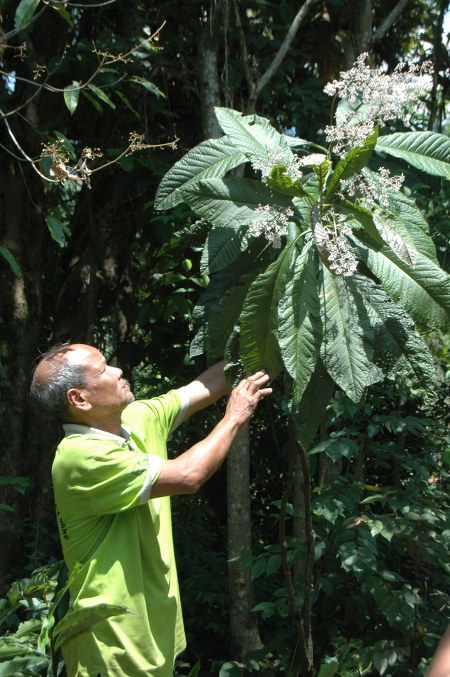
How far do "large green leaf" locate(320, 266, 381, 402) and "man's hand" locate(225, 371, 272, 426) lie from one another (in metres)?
0.22

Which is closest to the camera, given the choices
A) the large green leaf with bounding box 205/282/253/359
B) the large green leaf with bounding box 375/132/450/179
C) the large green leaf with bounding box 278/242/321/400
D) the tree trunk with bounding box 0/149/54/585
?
the large green leaf with bounding box 278/242/321/400

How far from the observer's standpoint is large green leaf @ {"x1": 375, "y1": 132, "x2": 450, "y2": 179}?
2033 mm

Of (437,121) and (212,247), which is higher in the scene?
(437,121)

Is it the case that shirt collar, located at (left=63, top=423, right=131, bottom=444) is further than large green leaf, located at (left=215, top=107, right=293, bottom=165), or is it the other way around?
shirt collar, located at (left=63, top=423, right=131, bottom=444)

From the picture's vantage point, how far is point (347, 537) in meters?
2.77

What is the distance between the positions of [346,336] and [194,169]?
1.90ft

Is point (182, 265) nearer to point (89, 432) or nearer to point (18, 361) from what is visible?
point (18, 361)

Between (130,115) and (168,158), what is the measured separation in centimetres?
55

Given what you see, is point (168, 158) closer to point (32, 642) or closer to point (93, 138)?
point (93, 138)

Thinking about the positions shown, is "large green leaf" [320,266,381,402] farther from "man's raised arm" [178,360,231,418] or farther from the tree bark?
the tree bark

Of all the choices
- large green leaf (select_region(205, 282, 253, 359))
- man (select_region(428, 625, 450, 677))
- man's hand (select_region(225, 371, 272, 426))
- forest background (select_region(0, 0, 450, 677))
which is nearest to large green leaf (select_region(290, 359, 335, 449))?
man's hand (select_region(225, 371, 272, 426))

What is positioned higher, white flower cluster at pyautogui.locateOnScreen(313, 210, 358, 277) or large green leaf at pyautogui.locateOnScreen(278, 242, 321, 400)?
white flower cluster at pyautogui.locateOnScreen(313, 210, 358, 277)

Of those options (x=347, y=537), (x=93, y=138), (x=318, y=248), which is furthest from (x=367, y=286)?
(x=93, y=138)

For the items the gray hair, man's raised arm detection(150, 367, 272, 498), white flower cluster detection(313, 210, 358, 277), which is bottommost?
man's raised arm detection(150, 367, 272, 498)
